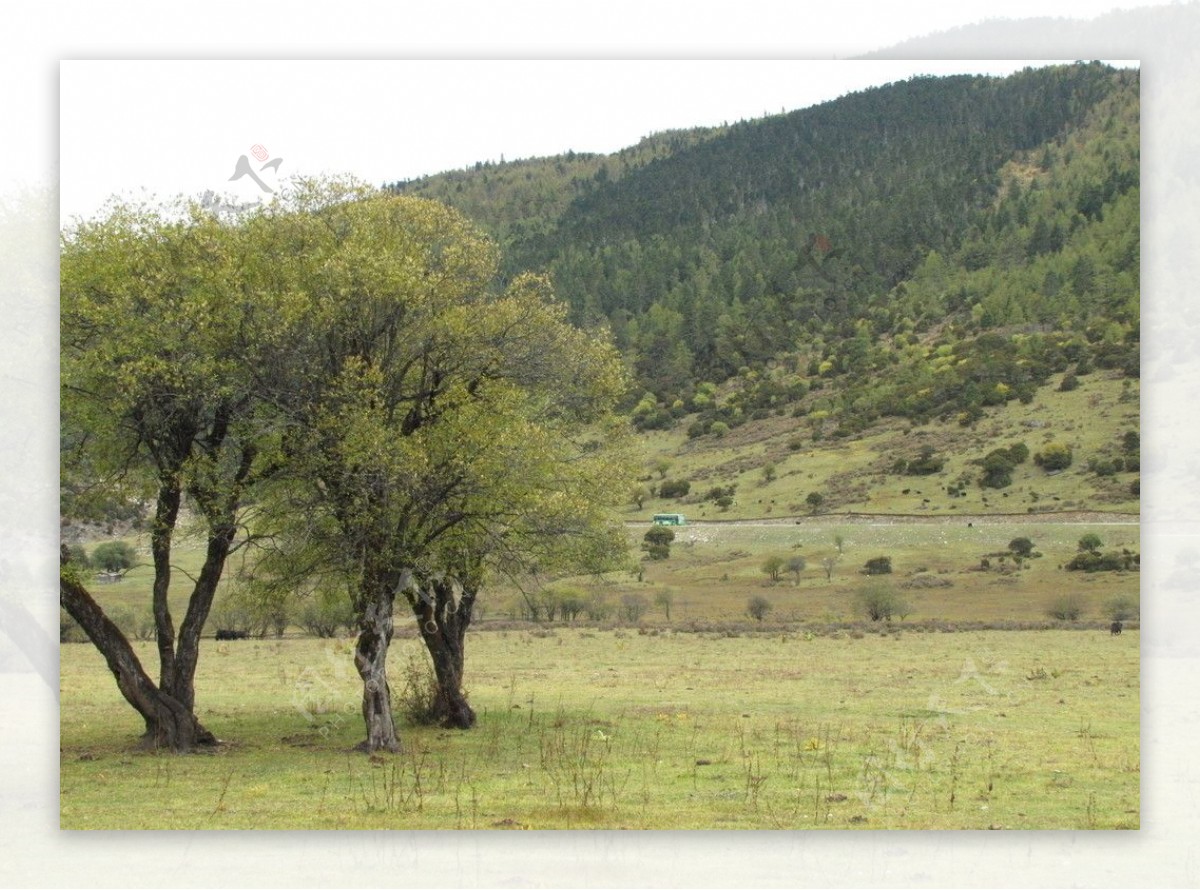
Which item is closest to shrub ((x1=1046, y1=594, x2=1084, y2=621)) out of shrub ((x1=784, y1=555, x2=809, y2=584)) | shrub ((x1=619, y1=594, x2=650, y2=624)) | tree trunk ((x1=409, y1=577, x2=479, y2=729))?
shrub ((x1=619, y1=594, x2=650, y2=624))

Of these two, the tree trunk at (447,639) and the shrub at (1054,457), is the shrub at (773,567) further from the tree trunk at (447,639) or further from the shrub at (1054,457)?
the tree trunk at (447,639)

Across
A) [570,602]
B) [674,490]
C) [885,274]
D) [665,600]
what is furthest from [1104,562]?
[885,274]

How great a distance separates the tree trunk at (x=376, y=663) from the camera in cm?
1986

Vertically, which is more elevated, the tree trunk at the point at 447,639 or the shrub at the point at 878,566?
the tree trunk at the point at 447,639

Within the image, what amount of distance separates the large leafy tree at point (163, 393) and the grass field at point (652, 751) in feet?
6.77

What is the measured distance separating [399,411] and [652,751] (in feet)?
22.2

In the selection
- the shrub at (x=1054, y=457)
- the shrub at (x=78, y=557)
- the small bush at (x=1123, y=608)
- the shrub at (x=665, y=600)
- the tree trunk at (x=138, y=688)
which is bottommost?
the shrub at (x=665, y=600)

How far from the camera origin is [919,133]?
172 metres

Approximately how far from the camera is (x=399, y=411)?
2058 cm

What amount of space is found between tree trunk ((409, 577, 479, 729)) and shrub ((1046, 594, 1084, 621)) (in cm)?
3984

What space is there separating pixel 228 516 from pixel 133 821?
5.78 meters

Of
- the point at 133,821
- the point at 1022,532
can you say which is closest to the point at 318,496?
the point at 133,821

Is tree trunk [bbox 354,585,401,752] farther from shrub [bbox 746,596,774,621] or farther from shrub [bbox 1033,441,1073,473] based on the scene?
shrub [bbox 1033,441,1073,473]

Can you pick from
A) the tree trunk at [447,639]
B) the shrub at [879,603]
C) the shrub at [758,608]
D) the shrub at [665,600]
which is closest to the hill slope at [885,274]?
the shrub at [879,603]
